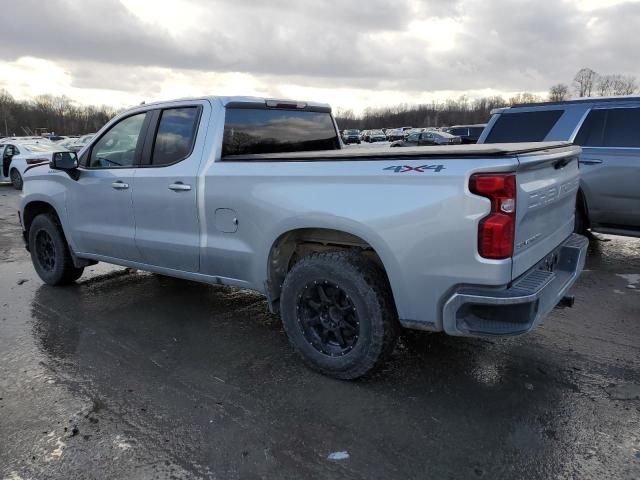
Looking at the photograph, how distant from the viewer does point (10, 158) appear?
56.5ft

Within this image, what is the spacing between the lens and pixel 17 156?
16719 millimetres

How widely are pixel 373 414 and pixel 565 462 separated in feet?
3.49

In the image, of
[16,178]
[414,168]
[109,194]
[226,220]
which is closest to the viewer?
[414,168]

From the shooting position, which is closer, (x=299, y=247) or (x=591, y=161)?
(x=299, y=247)

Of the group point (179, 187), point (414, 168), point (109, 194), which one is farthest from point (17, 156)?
point (414, 168)

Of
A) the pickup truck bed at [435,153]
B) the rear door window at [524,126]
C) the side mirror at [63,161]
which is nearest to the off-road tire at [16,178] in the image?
the side mirror at [63,161]

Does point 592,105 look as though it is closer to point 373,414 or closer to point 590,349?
point 590,349

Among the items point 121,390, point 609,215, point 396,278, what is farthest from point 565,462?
point 609,215

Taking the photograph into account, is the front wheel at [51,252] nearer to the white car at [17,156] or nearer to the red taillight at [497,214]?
the red taillight at [497,214]

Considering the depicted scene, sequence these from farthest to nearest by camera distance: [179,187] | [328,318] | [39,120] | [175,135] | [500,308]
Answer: [39,120] → [175,135] → [179,187] → [328,318] → [500,308]

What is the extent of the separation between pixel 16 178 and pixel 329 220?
17023 millimetres

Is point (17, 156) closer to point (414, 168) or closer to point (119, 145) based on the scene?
point (119, 145)

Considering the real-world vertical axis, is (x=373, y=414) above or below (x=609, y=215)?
below

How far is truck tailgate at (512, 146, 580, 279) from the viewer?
2895 millimetres
